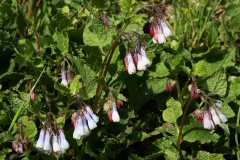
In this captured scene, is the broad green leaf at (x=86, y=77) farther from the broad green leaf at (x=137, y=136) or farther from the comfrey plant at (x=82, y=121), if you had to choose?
the broad green leaf at (x=137, y=136)

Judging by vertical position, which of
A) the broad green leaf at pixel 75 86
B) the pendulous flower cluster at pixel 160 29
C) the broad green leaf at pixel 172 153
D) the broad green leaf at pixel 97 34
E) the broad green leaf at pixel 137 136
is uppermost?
the broad green leaf at pixel 97 34

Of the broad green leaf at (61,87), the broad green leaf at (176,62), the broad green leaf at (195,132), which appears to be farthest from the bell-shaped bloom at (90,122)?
the broad green leaf at (176,62)

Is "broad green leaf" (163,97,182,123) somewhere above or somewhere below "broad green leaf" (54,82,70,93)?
below

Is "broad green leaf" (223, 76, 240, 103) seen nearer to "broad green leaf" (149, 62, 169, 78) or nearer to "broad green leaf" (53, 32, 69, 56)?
"broad green leaf" (149, 62, 169, 78)

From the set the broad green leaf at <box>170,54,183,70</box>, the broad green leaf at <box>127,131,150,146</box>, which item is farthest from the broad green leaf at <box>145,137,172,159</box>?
the broad green leaf at <box>170,54,183,70</box>

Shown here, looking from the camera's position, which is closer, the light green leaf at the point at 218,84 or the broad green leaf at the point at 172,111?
the broad green leaf at the point at 172,111

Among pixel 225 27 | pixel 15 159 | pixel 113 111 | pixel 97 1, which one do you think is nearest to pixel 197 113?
pixel 113 111

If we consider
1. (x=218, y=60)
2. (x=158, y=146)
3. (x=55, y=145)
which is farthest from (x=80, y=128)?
(x=218, y=60)
